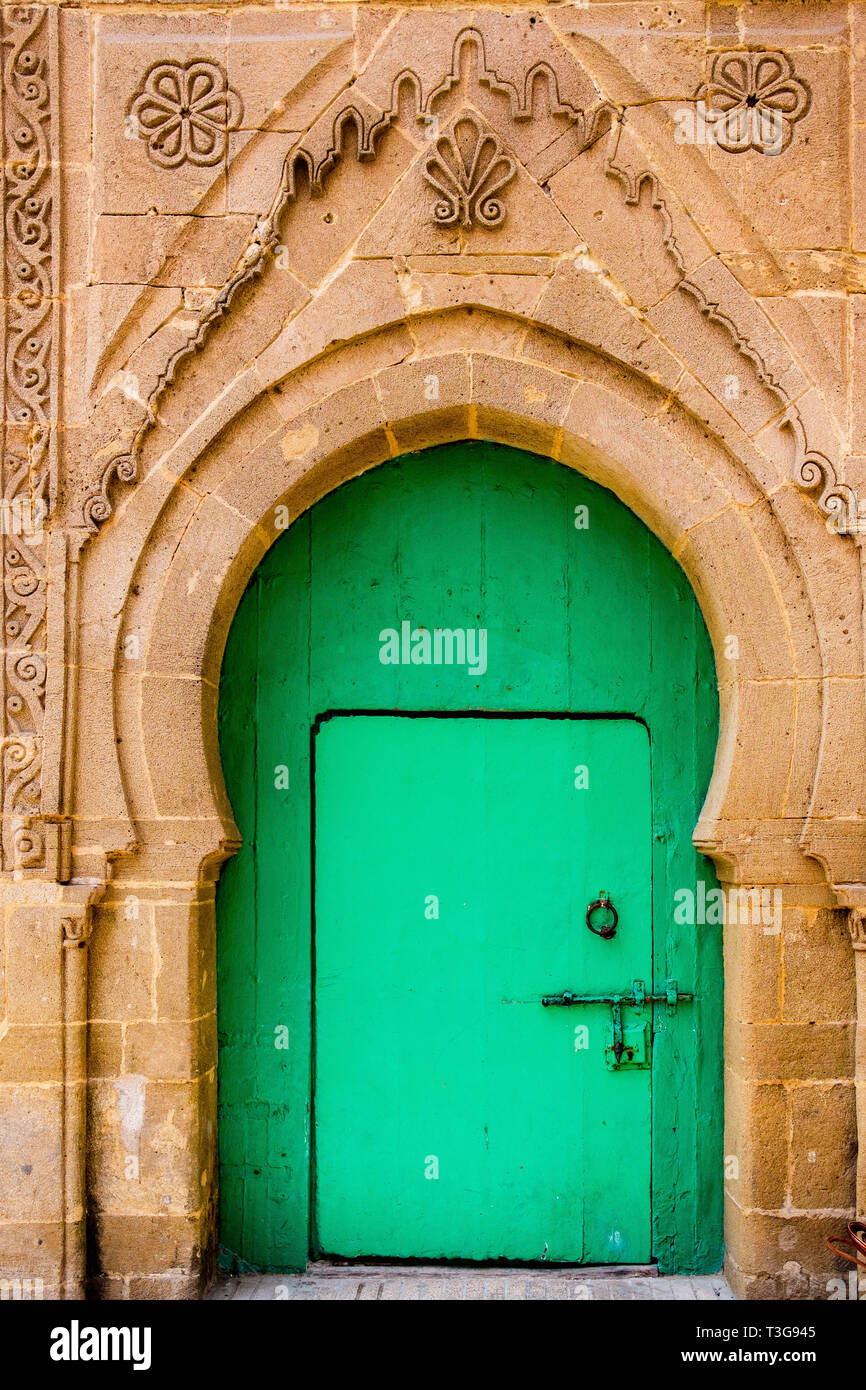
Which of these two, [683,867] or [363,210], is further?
[683,867]

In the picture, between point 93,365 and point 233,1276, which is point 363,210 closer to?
point 93,365

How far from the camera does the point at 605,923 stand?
146 inches

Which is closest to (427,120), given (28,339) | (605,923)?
(28,339)

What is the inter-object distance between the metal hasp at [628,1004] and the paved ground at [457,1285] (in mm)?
703

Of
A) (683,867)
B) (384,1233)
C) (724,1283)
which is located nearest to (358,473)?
(683,867)

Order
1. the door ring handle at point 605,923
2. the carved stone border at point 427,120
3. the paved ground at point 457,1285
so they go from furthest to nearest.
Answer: the door ring handle at point 605,923 < the paved ground at point 457,1285 < the carved stone border at point 427,120

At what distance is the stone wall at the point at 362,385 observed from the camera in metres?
3.41

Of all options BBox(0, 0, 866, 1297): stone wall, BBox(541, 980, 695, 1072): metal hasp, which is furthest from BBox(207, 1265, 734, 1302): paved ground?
BBox(541, 980, 695, 1072): metal hasp

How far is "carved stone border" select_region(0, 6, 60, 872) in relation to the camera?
3.46m

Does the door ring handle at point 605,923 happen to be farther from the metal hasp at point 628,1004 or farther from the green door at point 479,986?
the metal hasp at point 628,1004

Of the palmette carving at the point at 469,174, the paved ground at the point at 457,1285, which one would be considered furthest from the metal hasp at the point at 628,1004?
the palmette carving at the point at 469,174

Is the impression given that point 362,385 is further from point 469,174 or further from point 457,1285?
point 457,1285

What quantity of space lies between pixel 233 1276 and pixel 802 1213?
1929mm

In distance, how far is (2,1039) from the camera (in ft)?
11.1
